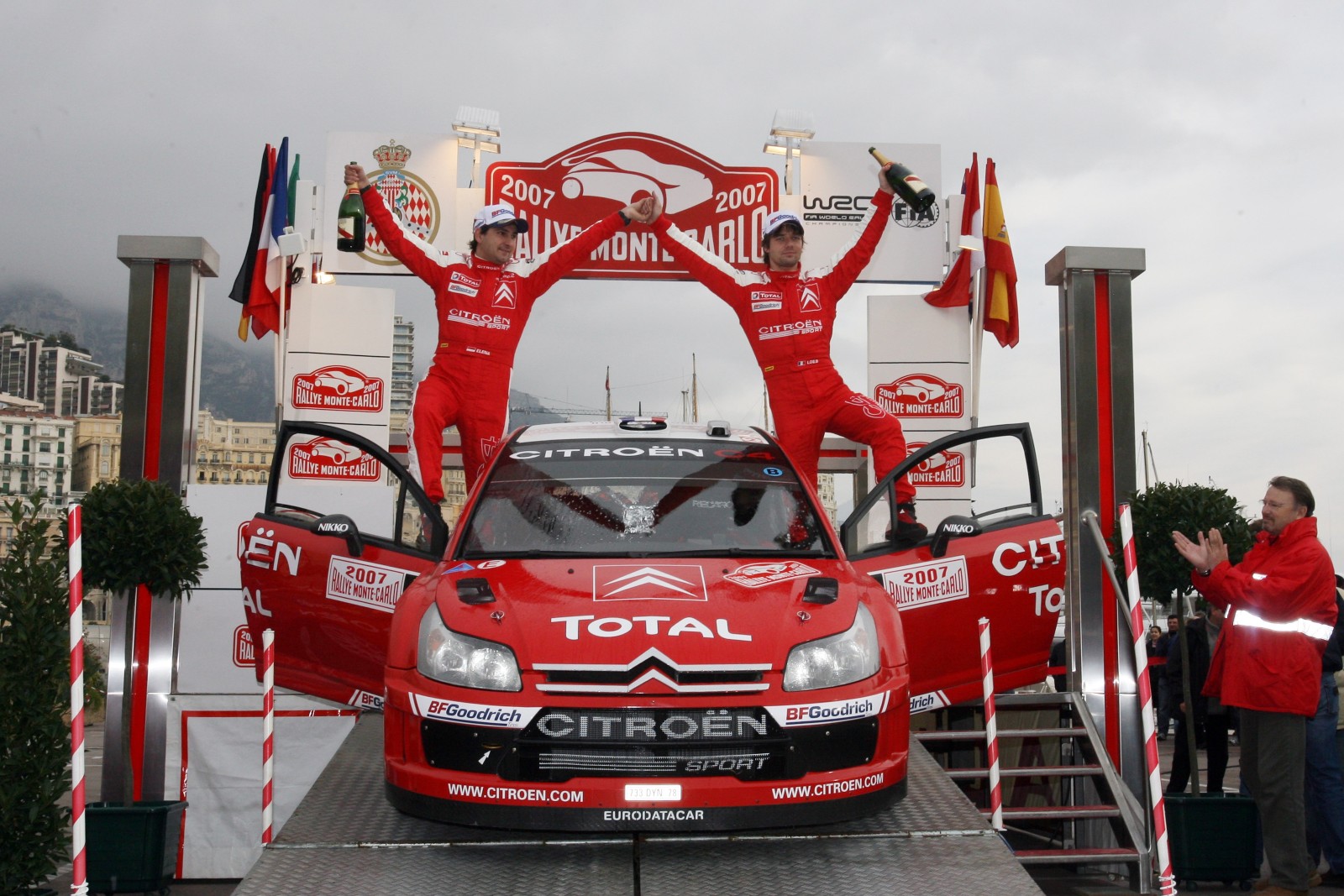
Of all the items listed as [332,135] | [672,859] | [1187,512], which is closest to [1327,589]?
[1187,512]

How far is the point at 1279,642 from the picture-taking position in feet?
18.1

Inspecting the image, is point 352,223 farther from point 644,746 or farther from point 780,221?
point 644,746

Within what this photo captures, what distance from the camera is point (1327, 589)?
18.0 feet

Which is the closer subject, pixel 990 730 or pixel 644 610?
pixel 644 610

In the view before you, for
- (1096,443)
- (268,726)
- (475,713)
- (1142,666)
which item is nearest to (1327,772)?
(1096,443)

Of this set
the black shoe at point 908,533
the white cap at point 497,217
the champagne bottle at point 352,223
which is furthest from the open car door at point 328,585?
the white cap at point 497,217

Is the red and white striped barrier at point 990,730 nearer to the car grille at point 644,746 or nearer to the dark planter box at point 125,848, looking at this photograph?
the car grille at point 644,746

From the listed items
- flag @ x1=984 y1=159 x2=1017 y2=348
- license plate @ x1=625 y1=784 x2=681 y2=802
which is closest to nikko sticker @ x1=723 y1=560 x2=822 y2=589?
license plate @ x1=625 y1=784 x2=681 y2=802

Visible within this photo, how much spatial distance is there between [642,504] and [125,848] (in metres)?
3.67

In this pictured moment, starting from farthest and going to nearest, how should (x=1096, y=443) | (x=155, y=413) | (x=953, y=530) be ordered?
(x=155, y=413) < (x=1096, y=443) < (x=953, y=530)

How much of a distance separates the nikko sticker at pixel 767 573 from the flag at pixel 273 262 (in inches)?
229

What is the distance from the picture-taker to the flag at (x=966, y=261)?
903 cm

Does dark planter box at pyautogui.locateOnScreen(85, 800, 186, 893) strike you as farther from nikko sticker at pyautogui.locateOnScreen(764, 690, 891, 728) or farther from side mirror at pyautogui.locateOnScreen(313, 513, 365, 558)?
nikko sticker at pyautogui.locateOnScreen(764, 690, 891, 728)

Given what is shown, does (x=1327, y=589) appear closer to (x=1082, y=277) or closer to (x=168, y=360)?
(x=1082, y=277)
